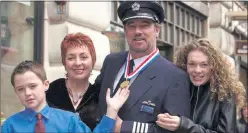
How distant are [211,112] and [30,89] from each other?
3.55ft

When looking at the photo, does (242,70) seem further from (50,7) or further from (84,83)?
(84,83)

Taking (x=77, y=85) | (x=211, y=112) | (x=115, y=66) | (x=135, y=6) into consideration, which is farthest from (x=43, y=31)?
(x=211, y=112)

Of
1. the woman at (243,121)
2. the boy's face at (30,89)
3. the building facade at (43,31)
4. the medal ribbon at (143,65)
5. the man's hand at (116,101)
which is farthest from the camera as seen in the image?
the woman at (243,121)

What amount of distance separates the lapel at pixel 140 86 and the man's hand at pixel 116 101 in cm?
6

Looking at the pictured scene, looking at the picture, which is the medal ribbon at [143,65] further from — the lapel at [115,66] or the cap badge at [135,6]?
the cap badge at [135,6]

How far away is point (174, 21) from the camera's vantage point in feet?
37.1

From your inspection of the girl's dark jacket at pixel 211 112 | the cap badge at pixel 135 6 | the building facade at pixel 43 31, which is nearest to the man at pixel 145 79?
the cap badge at pixel 135 6

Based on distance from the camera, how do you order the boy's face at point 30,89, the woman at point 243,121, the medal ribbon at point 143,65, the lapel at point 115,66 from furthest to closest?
the woman at point 243,121 < the lapel at point 115,66 < the medal ribbon at point 143,65 < the boy's face at point 30,89

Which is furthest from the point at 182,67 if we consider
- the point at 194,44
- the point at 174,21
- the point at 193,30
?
the point at 193,30

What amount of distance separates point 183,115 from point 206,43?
0.50 m

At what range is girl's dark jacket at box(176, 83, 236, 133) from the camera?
10.0 feet

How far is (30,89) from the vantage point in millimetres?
2801

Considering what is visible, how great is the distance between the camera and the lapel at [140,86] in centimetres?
298

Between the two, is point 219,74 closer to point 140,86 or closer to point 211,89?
point 211,89
